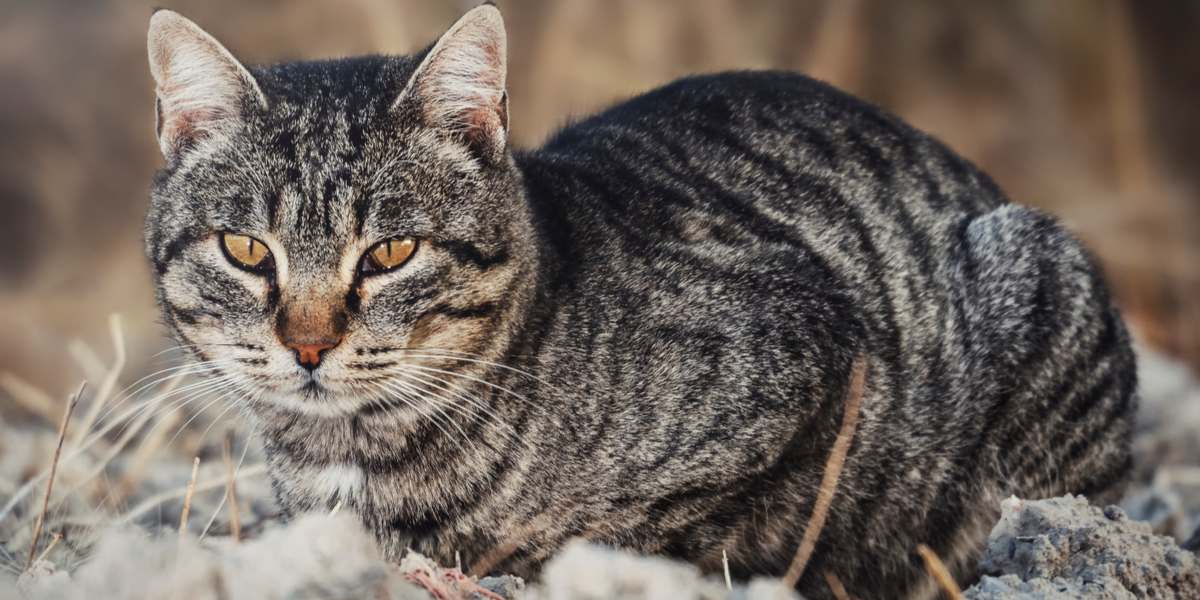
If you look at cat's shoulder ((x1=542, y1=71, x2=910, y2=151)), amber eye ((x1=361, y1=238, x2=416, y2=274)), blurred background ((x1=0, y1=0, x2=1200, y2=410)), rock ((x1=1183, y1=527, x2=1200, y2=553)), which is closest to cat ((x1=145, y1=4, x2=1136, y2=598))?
amber eye ((x1=361, y1=238, x2=416, y2=274))

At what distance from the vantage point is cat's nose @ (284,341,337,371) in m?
2.71

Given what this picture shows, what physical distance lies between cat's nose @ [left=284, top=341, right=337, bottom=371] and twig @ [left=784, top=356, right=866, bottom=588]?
1187 mm

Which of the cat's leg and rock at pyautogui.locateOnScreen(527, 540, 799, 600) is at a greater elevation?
the cat's leg

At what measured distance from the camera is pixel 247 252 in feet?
9.39

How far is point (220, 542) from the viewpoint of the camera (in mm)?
2760

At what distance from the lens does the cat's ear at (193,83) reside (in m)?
2.96

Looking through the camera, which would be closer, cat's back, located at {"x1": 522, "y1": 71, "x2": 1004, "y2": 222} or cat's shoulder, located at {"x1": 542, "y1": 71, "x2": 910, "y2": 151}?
cat's back, located at {"x1": 522, "y1": 71, "x2": 1004, "y2": 222}

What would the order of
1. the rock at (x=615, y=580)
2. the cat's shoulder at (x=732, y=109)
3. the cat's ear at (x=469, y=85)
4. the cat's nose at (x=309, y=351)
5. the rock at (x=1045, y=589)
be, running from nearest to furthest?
1. the rock at (x=615, y=580)
2. the rock at (x=1045, y=589)
3. the cat's nose at (x=309, y=351)
4. the cat's ear at (x=469, y=85)
5. the cat's shoulder at (x=732, y=109)

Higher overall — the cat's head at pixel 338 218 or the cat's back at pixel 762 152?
the cat's back at pixel 762 152

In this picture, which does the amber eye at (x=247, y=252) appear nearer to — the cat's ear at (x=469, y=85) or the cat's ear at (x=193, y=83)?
the cat's ear at (x=193, y=83)

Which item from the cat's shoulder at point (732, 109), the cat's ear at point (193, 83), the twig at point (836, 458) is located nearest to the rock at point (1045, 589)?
the twig at point (836, 458)

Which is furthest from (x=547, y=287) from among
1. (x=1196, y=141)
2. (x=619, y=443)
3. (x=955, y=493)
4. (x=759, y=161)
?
(x=1196, y=141)

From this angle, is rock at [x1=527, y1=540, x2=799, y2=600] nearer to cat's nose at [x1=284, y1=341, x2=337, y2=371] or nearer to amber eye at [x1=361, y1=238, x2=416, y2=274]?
cat's nose at [x1=284, y1=341, x2=337, y2=371]

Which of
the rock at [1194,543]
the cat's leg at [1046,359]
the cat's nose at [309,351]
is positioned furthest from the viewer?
the cat's leg at [1046,359]
